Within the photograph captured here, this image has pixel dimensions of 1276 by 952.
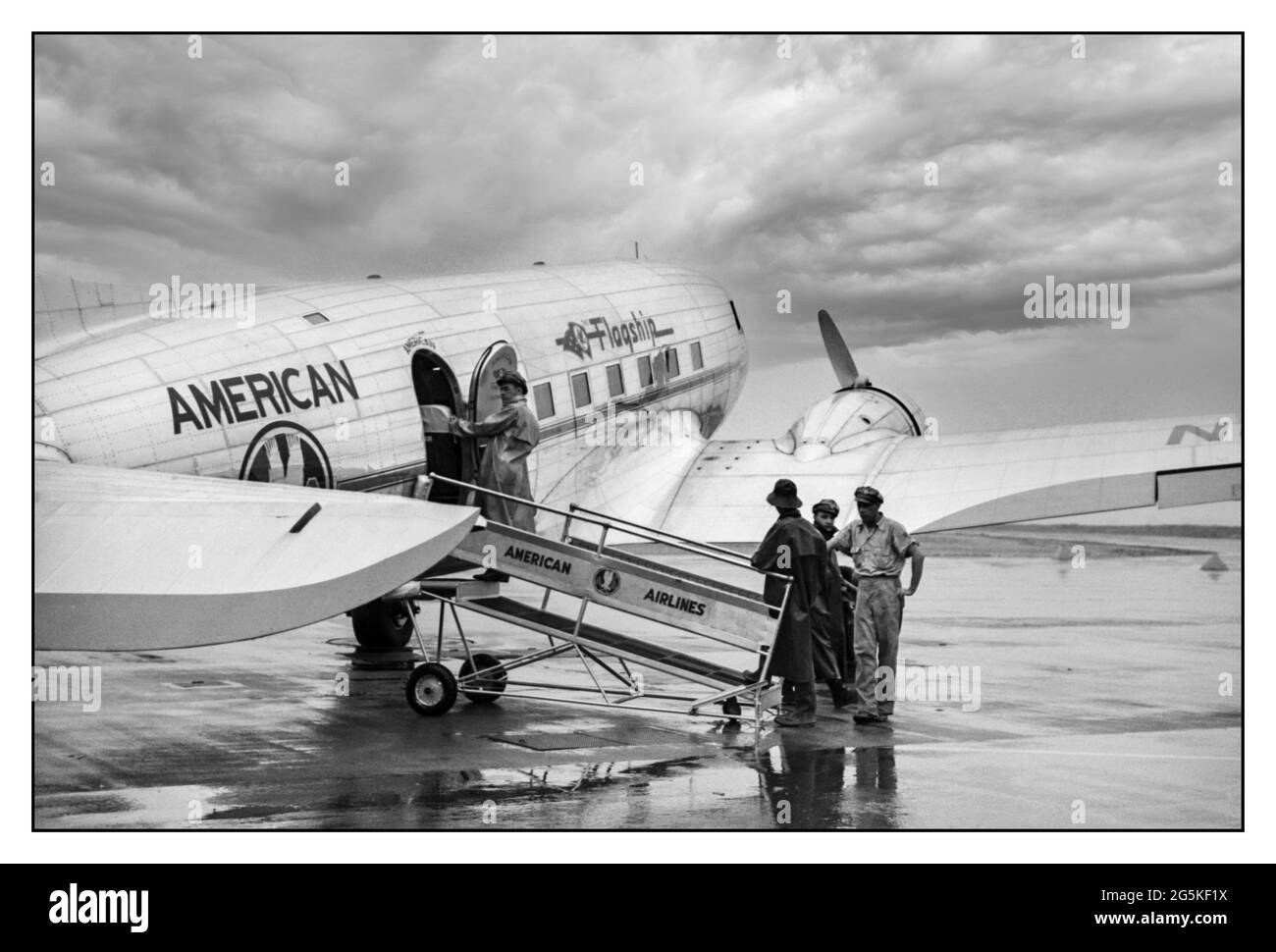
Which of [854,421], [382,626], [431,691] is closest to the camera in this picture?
[431,691]

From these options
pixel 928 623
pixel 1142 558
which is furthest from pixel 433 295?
pixel 1142 558

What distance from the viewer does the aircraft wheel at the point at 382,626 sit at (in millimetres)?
14414

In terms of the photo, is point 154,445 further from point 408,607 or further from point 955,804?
point 955,804

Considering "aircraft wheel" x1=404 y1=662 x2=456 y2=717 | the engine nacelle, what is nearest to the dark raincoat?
"aircraft wheel" x1=404 y1=662 x2=456 y2=717

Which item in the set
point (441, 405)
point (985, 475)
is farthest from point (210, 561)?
point (985, 475)

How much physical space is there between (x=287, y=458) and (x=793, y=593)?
4.02 metres

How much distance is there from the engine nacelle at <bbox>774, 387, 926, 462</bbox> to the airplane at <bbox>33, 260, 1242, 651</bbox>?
0.04 metres

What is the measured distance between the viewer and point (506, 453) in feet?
36.4

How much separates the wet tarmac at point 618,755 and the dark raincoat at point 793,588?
1.63ft

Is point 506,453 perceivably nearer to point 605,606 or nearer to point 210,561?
point 605,606

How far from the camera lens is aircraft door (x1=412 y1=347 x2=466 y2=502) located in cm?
Result: 1160

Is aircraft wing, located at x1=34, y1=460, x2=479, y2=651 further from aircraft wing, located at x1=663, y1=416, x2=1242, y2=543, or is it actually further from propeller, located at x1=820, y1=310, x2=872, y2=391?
propeller, located at x1=820, y1=310, x2=872, y2=391
